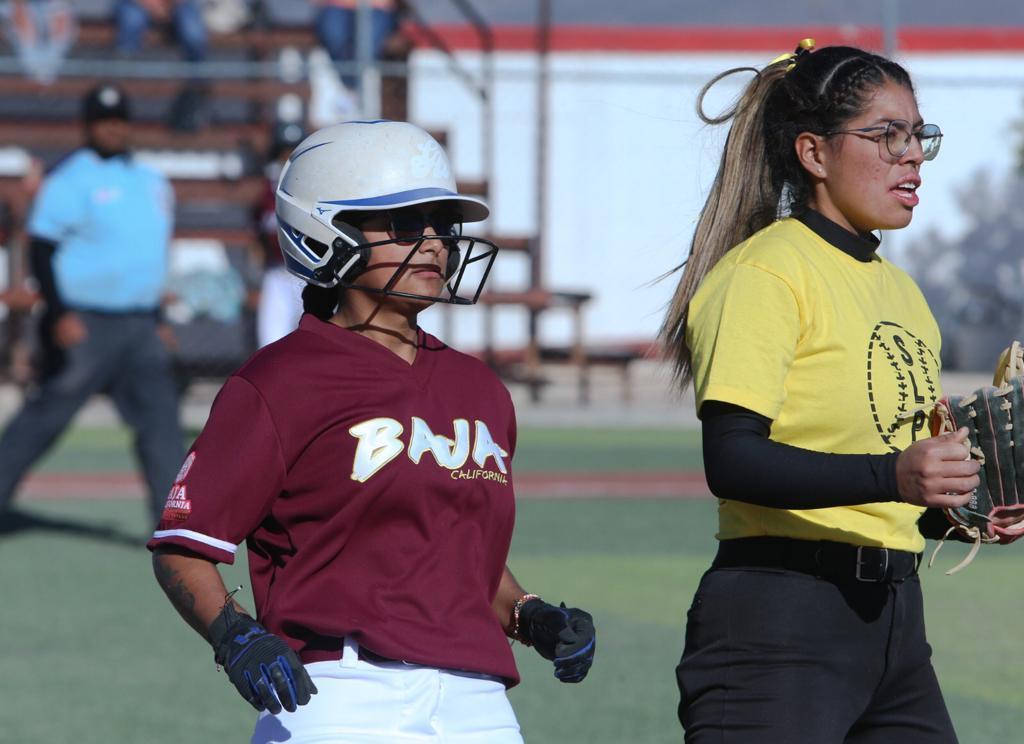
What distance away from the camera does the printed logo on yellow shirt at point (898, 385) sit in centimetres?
329

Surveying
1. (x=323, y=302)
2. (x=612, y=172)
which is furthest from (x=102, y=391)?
(x=612, y=172)

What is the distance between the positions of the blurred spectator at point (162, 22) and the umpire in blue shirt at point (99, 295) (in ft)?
36.3

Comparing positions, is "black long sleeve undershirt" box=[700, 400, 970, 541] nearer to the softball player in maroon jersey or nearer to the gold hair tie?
the softball player in maroon jersey

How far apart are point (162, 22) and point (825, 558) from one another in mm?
18968

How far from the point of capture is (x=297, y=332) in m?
3.21

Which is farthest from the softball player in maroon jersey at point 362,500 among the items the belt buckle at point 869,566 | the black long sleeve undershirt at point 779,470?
the belt buckle at point 869,566

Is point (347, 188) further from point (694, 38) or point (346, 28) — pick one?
point (694, 38)

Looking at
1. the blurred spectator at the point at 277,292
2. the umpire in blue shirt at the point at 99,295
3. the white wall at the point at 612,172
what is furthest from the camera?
the white wall at the point at 612,172

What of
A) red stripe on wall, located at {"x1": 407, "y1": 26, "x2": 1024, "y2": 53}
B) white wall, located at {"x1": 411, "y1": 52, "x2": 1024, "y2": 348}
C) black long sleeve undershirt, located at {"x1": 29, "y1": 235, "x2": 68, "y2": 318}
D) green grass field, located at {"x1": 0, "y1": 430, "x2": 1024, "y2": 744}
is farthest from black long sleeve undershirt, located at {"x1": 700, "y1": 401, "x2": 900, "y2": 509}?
red stripe on wall, located at {"x1": 407, "y1": 26, "x2": 1024, "y2": 53}

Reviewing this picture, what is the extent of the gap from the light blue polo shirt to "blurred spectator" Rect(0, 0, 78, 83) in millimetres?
11137

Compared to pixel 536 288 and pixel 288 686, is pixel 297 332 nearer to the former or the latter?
pixel 288 686

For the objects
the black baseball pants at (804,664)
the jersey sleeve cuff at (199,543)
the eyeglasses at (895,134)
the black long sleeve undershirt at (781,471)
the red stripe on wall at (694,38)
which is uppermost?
the eyeglasses at (895,134)

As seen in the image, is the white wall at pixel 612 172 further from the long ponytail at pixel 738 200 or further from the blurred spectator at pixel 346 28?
the long ponytail at pixel 738 200

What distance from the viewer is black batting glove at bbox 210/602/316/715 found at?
Answer: 8.95ft
